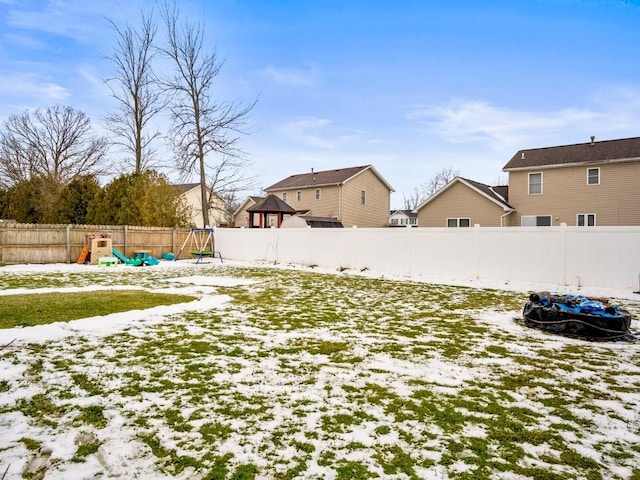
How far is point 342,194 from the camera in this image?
25516 millimetres

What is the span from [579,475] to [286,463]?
5.03ft

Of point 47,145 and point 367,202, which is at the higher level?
point 47,145

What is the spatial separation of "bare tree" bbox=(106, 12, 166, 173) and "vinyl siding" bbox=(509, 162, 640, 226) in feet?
66.0

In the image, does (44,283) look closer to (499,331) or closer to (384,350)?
(384,350)

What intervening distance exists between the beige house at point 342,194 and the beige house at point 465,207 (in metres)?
6.65

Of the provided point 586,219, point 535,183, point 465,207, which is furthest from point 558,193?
point 465,207

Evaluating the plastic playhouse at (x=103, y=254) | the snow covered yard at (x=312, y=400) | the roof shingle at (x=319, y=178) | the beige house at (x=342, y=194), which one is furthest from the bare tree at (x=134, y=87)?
the snow covered yard at (x=312, y=400)

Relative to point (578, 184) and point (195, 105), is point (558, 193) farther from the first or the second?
point (195, 105)

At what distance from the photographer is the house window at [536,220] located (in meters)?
17.9

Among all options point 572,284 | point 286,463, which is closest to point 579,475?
point 286,463

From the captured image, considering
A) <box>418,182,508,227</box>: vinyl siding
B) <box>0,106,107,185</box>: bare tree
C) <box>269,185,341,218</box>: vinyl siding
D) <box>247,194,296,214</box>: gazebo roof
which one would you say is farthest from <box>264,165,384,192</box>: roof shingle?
<box>0,106,107,185</box>: bare tree

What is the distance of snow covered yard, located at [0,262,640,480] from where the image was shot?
2.02m

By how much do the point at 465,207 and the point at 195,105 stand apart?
50.6 ft

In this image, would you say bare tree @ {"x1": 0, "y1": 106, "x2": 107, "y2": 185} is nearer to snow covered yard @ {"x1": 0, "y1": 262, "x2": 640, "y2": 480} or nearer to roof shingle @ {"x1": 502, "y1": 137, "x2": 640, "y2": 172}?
roof shingle @ {"x1": 502, "y1": 137, "x2": 640, "y2": 172}
